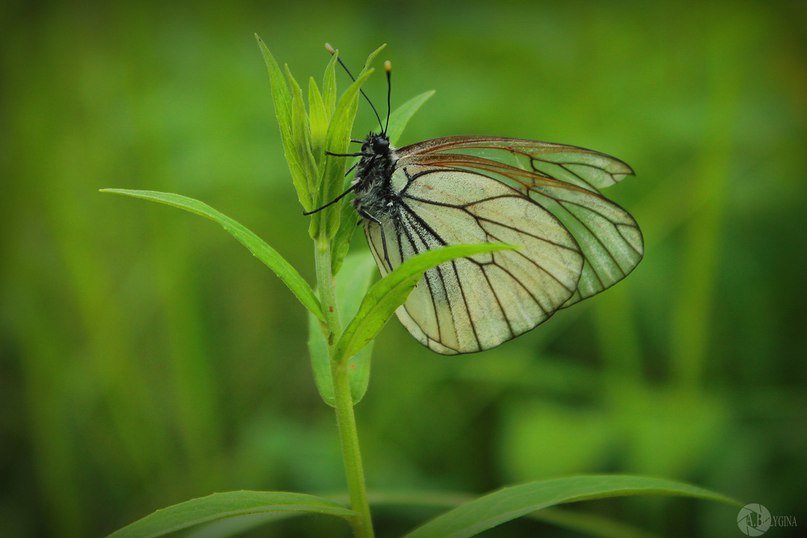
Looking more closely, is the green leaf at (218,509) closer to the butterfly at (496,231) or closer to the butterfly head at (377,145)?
the butterfly at (496,231)

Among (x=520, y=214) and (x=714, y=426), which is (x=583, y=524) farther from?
(x=714, y=426)

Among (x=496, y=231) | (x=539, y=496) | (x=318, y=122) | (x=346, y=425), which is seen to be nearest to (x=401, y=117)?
(x=318, y=122)

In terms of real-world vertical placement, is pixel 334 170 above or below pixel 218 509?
above

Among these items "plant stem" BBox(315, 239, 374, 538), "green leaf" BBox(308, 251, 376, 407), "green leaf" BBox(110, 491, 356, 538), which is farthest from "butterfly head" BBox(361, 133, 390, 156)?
"green leaf" BBox(110, 491, 356, 538)

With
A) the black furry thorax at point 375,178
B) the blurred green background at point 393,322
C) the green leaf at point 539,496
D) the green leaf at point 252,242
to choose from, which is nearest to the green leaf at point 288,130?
the green leaf at point 252,242

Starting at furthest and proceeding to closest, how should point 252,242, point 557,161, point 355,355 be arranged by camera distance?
1. point 557,161
2. point 355,355
3. point 252,242

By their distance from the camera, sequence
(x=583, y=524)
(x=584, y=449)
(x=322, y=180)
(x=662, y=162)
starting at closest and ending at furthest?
(x=322, y=180), (x=583, y=524), (x=584, y=449), (x=662, y=162)

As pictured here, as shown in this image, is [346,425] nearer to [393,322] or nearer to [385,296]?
[385,296]

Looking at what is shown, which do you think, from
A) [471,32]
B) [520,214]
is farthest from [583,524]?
[471,32]

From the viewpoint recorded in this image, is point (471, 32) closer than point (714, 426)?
No
